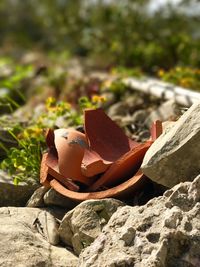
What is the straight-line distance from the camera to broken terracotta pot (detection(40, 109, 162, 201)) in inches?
125

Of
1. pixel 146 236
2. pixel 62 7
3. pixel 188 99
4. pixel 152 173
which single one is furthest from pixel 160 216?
pixel 62 7

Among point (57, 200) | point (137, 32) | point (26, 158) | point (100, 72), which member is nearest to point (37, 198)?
point (57, 200)

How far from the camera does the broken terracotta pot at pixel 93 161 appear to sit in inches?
125

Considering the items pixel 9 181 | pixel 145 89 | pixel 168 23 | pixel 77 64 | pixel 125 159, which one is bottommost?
pixel 77 64

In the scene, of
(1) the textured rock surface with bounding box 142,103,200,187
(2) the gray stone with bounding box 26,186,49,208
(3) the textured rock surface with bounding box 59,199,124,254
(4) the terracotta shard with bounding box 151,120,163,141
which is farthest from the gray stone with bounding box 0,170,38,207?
(1) the textured rock surface with bounding box 142,103,200,187

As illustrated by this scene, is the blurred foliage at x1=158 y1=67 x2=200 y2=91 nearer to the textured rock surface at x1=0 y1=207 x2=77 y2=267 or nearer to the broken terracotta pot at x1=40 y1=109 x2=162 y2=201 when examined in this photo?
the broken terracotta pot at x1=40 y1=109 x2=162 y2=201

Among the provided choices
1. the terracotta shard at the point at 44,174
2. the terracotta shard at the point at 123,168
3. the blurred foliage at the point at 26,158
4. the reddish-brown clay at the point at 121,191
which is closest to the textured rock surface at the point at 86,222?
the reddish-brown clay at the point at 121,191

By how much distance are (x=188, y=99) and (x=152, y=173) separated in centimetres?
233

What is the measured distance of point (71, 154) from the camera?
11.0ft

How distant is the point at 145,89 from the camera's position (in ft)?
21.9

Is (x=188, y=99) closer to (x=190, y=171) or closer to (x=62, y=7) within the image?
(x=190, y=171)

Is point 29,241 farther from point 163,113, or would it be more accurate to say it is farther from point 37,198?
point 163,113

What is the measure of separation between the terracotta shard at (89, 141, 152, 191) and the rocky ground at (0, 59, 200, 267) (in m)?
0.14

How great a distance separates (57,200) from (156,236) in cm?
105
